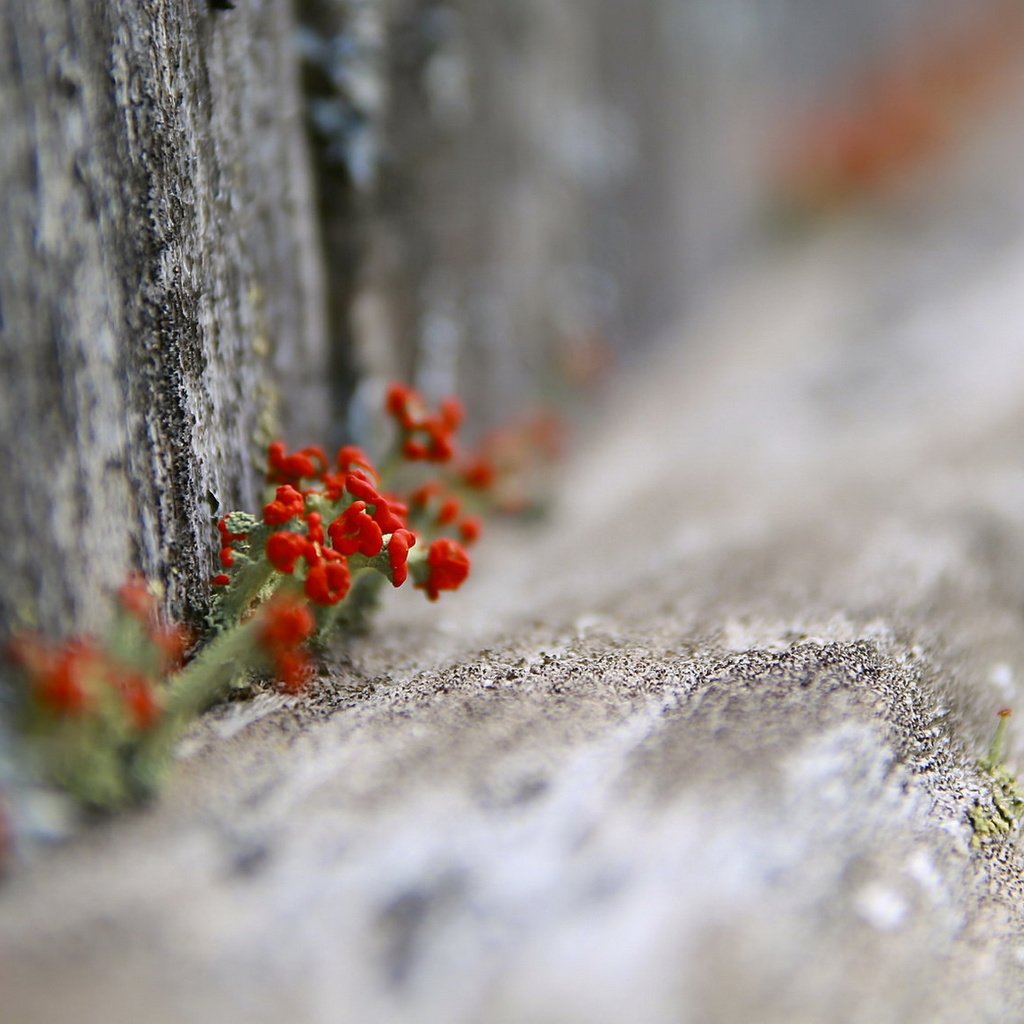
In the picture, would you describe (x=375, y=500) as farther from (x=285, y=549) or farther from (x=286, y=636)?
(x=286, y=636)

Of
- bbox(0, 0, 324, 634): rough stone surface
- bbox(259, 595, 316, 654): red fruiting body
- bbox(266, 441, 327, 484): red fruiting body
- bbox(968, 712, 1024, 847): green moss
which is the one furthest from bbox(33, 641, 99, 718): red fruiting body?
bbox(968, 712, 1024, 847): green moss

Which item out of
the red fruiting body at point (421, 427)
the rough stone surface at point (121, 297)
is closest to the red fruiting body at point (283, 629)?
the rough stone surface at point (121, 297)

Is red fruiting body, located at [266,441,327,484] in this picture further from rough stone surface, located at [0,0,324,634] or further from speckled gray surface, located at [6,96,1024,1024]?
speckled gray surface, located at [6,96,1024,1024]

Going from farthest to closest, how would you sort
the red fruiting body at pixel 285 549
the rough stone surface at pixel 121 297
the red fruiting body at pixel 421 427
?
the red fruiting body at pixel 421 427 → the red fruiting body at pixel 285 549 → the rough stone surface at pixel 121 297

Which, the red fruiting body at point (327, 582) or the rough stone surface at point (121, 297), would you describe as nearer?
the rough stone surface at point (121, 297)

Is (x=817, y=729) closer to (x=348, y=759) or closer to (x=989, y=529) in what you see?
(x=348, y=759)

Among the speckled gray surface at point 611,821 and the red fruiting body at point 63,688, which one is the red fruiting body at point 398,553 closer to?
the speckled gray surface at point 611,821
